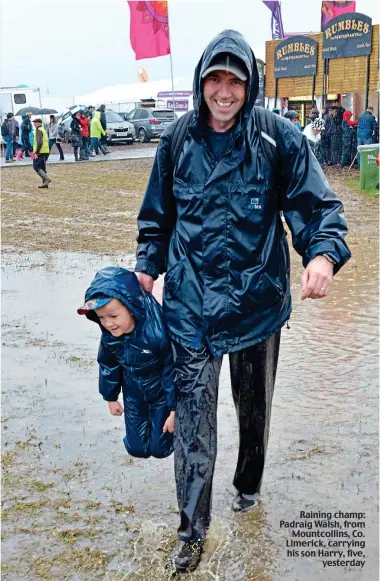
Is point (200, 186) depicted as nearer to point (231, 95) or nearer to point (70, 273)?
point (231, 95)

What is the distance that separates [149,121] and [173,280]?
105ft

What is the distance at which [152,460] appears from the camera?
435cm

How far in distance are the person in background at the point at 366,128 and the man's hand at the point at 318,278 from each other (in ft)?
59.5

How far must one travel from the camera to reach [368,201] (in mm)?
15023

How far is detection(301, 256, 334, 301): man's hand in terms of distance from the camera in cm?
302

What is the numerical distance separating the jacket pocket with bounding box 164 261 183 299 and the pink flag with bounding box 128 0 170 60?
2702 centimetres

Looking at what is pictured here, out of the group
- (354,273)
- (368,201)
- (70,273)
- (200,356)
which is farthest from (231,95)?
(368,201)

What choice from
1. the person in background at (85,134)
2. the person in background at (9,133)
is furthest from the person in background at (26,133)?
the person in background at (85,134)

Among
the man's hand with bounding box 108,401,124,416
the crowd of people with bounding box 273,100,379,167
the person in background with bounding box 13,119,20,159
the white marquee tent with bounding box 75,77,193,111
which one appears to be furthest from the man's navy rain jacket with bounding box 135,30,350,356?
the white marquee tent with bounding box 75,77,193,111

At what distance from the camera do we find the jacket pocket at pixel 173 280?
10.7ft

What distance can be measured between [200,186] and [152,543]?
159cm

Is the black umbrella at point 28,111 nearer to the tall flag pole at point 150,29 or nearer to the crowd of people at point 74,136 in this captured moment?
the crowd of people at point 74,136

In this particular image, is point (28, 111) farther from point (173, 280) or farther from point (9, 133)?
point (173, 280)

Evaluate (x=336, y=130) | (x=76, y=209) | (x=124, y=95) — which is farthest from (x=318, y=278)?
(x=124, y=95)
